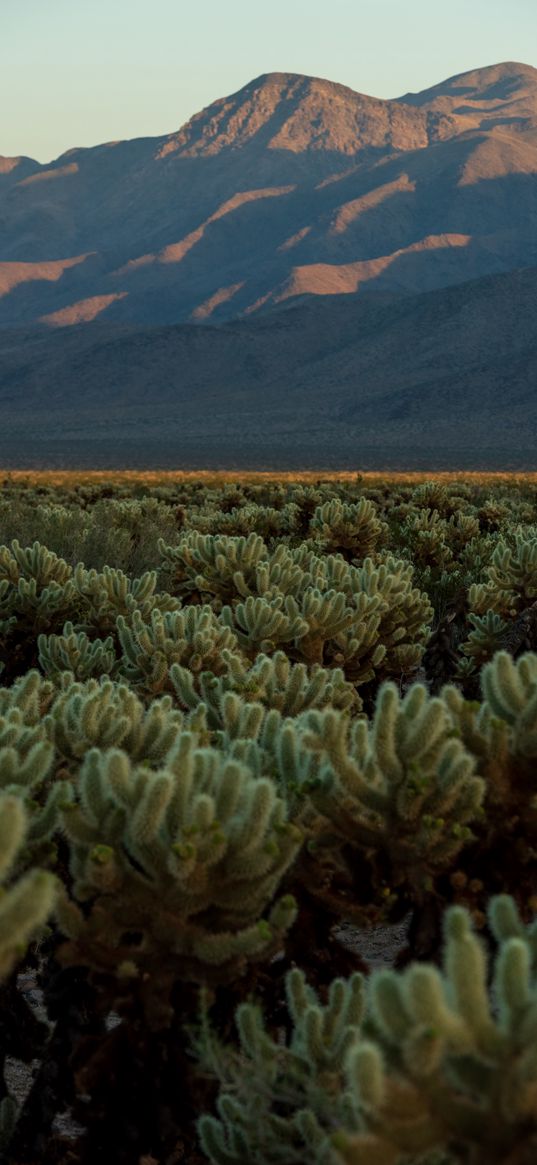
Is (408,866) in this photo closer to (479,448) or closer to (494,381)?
(479,448)

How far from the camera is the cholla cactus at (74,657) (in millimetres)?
6094

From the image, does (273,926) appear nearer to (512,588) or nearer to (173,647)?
(173,647)

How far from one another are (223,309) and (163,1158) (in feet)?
605

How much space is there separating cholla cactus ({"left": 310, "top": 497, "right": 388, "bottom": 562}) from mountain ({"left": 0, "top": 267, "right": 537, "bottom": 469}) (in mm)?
55318

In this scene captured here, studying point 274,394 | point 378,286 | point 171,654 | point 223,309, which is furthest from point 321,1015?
point 223,309

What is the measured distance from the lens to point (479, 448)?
8094 centimetres

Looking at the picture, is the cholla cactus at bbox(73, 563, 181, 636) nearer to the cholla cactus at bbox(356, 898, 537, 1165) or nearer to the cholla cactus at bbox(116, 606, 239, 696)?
the cholla cactus at bbox(116, 606, 239, 696)

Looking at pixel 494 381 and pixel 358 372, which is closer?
pixel 494 381

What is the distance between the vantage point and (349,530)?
34.6 ft

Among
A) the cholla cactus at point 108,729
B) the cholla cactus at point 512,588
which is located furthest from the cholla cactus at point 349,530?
the cholla cactus at point 108,729

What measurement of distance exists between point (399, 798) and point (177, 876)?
55 centimetres

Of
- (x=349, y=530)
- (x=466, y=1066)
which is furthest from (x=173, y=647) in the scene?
(x=349, y=530)

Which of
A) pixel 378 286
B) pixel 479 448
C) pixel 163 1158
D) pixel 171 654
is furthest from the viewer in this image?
pixel 378 286

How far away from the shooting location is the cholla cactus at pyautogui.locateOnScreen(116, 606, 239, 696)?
5590 mm
